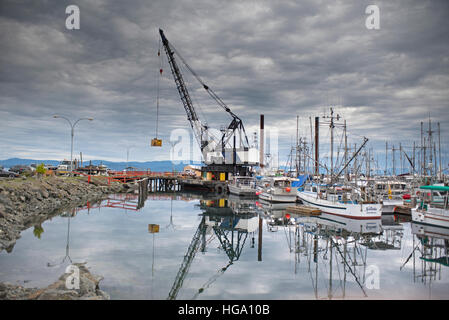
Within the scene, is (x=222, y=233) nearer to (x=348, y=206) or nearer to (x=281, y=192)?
(x=348, y=206)

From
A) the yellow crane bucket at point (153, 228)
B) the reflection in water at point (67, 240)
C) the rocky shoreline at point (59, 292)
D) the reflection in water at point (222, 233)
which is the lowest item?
the reflection in water at point (222, 233)

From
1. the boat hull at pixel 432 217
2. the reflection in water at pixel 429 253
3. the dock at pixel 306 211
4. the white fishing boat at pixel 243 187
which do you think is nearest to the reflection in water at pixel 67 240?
the reflection in water at pixel 429 253

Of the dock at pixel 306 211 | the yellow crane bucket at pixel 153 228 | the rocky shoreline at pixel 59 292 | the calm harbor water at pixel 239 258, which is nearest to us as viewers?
the rocky shoreline at pixel 59 292

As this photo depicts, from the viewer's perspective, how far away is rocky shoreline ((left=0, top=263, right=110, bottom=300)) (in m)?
11.0

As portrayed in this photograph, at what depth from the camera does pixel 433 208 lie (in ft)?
99.9

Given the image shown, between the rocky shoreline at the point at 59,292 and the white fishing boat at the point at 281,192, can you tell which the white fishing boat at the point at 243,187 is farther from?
the rocky shoreline at the point at 59,292

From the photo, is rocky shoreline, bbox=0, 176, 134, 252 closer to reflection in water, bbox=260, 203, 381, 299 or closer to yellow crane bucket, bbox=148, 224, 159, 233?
yellow crane bucket, bbox=148, 224, 159, 233

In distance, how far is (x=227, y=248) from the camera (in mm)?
23359

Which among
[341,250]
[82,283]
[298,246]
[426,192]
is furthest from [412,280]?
[426,192]

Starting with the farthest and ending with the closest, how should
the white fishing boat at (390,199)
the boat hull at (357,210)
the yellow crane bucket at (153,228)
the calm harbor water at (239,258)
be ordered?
the white fishing boat at (390,199)
the boat hull at (357,210)
the yellow crane bucket at (153,228)
the calm harbor water at (239,258)

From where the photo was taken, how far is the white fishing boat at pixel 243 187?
63438mm

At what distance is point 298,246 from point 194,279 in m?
10.3

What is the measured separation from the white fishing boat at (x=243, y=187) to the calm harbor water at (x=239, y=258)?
2913 cm
